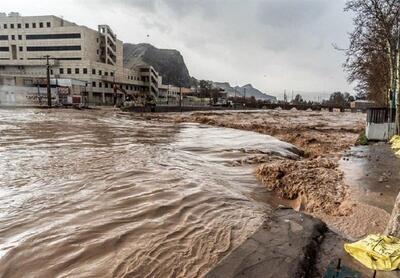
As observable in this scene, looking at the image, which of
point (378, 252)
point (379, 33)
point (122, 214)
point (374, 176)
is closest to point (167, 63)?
point (379, 33)

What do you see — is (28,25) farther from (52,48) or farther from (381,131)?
(381,131)

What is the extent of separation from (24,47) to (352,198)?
90427 millimetres

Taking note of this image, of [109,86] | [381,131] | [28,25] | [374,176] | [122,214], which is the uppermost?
[28,25]

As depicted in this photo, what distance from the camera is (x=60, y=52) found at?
251ft

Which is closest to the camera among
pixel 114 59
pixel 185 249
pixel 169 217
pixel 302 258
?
pixel 302 258

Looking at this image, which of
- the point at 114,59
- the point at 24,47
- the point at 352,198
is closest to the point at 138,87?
the point at 114,59

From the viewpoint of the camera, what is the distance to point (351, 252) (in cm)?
369

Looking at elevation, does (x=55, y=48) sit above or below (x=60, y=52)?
above

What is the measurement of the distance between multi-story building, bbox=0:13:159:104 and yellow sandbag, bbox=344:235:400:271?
71466mm

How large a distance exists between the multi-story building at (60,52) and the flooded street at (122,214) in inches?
2570

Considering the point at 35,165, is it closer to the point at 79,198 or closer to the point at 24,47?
the point at 79,198

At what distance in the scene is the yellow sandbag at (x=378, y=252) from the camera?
341 centimetres

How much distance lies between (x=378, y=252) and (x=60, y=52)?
280 ft

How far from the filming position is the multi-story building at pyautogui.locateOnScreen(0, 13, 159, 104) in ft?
237
